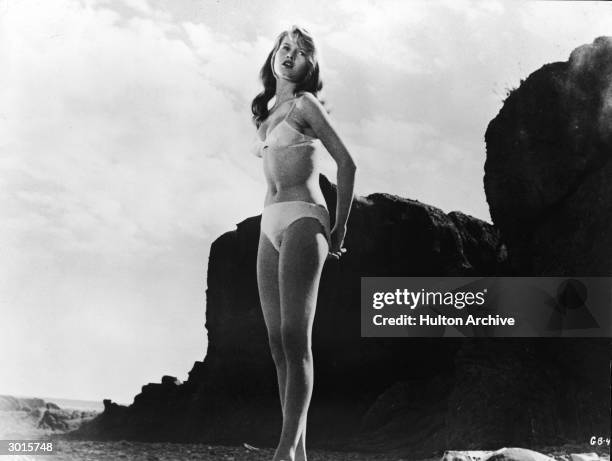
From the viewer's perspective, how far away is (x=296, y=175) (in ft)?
12.9

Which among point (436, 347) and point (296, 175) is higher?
point (296, 175)

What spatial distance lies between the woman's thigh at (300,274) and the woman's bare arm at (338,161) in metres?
0.11

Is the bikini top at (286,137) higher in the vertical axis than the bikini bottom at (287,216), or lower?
higher

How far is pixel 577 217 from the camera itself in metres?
6.12

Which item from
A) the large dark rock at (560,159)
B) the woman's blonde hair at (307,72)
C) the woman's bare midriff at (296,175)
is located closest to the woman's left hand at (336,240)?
the woman's bare midriff at (296,175)

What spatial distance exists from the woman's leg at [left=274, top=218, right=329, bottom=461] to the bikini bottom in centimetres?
3

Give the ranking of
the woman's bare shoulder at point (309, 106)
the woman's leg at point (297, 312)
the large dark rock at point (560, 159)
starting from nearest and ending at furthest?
the woman's leg at point (297, 312) → the woman's bare shoulder at point (309, 106) → the large dark rock at point (560, 159)

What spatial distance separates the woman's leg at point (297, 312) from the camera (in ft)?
12.2

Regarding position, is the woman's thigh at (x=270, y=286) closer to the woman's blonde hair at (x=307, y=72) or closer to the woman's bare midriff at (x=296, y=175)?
the woman's bare midriff at (x=296, y=175)

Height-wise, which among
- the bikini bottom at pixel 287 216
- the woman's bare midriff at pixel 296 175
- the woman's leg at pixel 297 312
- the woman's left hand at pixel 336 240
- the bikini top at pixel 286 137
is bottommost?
the woman's leg at pixel 297 312

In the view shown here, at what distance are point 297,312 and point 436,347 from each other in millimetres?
2337

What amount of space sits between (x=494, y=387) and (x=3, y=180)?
3.86 meters

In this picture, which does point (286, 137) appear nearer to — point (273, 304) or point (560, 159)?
point (273, 304)

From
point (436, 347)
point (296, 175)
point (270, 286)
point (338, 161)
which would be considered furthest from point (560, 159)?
point (270, 286)
